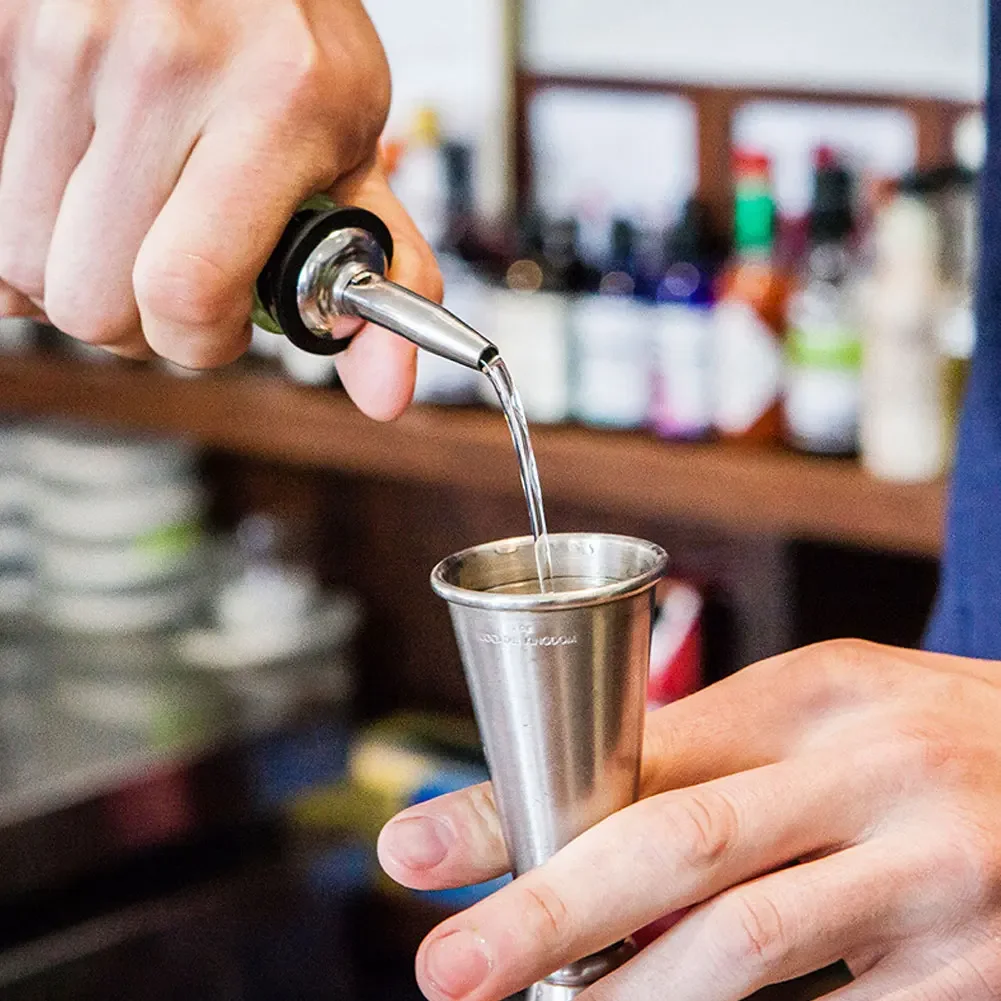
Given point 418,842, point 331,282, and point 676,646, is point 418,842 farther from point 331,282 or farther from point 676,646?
point 676,646

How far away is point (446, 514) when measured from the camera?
8.20 ft

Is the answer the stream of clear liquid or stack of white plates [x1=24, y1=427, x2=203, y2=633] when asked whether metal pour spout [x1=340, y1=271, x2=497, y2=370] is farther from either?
stack of white plates [x1=24, y1=427, x2=203, y2=633]

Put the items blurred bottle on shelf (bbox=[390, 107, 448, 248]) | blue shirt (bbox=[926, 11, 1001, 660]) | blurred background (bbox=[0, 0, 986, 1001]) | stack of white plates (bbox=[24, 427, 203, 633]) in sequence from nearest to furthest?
blue shirt (bbox=[926, 11, 1001, 660]) < blurred background (bbox=[0, 0, 986, 1001]) < blurred bottle on shelf (bbox=[390, 107, 448, 248]) < stack of white plates (bbox=[24, 427, 203, 633])

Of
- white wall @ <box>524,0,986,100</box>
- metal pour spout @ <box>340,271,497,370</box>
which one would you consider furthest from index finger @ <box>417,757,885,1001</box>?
white wall @ <box>524,0,986,100</box>

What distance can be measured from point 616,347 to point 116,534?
3.11 ft

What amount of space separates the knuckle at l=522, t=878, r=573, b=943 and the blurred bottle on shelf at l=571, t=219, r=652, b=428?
51.8 inches

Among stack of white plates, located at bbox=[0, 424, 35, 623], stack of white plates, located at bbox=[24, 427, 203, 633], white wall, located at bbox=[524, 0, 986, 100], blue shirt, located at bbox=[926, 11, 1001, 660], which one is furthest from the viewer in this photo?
stack of white plates, located at bbox=[0, 424, 35, 623]

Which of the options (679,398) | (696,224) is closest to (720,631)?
(679,398)

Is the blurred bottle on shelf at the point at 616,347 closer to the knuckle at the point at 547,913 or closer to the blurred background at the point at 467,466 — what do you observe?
the blurred background at the point at 467,466

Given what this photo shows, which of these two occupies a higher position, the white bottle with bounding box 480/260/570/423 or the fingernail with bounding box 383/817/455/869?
the white bottle with bounding box 480/260/570/423

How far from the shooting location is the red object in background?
1973mm

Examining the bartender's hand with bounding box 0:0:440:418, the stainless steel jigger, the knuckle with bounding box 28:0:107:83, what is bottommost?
the stainless steel jigger

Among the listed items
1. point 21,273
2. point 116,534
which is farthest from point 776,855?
point 116,534

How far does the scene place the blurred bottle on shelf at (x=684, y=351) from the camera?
189cm
